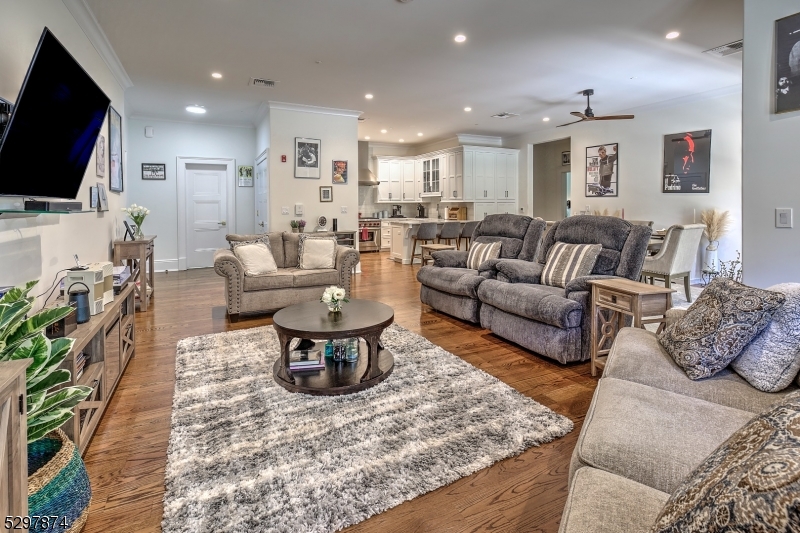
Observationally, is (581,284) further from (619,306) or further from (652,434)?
(652,434)

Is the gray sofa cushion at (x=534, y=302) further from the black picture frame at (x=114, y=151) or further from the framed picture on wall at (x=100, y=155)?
the black picture frame at (x=114, y=151)

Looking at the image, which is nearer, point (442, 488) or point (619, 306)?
point (442, 488)

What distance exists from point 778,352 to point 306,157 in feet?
20.4

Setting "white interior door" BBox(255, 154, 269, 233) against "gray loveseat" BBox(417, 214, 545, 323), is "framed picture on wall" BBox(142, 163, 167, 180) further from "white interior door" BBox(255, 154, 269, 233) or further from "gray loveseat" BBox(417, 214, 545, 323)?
"gray loveseat" BBox(417, 214, 545, 323)

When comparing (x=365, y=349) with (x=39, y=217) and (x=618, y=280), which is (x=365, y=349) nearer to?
(x=618, y=280)

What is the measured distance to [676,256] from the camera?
4.80 m

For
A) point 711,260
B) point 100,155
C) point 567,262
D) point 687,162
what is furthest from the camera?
point 687,162

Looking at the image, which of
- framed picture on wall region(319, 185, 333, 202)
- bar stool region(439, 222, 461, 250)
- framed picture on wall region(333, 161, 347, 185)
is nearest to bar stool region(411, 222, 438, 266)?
bar stool region(439, 222, 461, 250)

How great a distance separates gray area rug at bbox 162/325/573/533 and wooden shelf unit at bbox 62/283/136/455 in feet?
1.20

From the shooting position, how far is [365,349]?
3.06m

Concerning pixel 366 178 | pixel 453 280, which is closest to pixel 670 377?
pixel 453 280

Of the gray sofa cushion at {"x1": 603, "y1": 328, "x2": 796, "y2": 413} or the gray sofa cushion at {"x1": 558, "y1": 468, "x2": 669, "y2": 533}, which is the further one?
the gray sofa cushion at {"x1": 603, "y1": 328, "x2": 796, "y2": 413}

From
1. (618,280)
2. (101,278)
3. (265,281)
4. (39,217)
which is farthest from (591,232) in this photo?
(39,217)

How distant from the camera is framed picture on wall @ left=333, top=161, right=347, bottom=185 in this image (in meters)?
6.93
